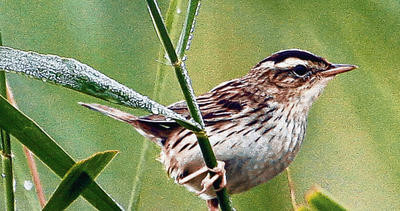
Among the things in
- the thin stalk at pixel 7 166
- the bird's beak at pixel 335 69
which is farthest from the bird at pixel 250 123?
the thin stalk at pixel 7 166

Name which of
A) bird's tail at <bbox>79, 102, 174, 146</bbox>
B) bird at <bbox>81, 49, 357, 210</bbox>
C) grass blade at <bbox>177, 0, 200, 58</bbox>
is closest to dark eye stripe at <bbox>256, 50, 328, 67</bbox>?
bird at <bbox>81, 49, 357, 210</bbox>

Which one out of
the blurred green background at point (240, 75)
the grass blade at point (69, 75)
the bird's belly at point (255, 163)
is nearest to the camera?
the grass blade at point (69, 75)

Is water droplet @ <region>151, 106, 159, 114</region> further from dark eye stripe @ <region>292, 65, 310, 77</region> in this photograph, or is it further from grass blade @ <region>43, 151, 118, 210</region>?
dark eye stripe @ <region>292, 65, 310, 77</region>

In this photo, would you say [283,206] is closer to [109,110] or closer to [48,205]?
[109,110]

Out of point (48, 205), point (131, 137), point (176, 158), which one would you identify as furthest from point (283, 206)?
point (48, 205)

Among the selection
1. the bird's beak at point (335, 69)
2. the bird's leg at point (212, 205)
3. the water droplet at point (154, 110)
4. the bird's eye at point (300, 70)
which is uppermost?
the water droplet at point (154, 110)

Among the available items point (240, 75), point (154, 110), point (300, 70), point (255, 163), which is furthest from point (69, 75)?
point (240, 75)

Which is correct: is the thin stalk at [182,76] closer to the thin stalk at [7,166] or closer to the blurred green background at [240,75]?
the thin stalk at [7,166]
